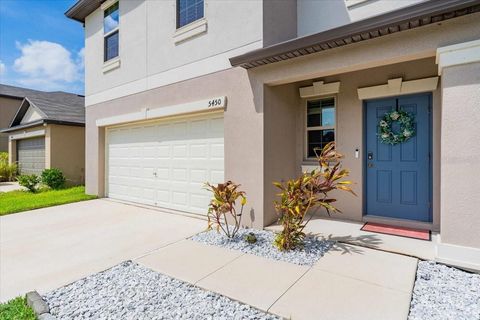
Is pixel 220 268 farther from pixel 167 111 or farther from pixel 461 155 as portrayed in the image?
pixel 167 111

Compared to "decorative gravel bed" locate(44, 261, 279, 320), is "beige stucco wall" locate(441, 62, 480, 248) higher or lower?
higher

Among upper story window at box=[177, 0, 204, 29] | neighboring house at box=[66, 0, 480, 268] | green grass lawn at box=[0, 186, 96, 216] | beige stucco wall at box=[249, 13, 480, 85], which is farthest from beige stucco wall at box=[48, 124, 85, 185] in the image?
beige stucco wall at box=[249, 13, 480, 85]

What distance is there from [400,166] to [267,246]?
A: 3338mm

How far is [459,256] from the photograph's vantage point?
3.56 meters

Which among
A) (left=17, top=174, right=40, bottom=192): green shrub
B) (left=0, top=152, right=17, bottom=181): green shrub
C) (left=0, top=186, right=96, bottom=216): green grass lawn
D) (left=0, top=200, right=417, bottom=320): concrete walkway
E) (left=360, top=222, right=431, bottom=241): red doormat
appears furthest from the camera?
(left=0, top=152, right=17, bottom=181): green shrub

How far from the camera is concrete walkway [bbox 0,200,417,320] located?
9.48 ft

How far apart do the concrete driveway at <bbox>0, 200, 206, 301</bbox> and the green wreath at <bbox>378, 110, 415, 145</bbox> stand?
4444 mm

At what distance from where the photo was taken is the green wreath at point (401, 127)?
208 inches

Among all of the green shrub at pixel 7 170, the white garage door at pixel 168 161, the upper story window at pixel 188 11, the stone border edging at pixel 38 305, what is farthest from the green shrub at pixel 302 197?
the green shrub at pixel 7 170

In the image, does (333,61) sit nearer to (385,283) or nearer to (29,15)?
(385,283)

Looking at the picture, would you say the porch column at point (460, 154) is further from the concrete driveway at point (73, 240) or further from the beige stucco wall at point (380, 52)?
the concrete driveway at point (73, 240)

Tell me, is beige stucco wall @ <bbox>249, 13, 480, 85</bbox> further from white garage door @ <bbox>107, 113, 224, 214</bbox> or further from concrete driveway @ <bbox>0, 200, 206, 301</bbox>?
concrete driveway @ <bbox>0, 200, 206, 301</bbox>

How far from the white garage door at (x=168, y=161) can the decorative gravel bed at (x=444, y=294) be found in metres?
4.24

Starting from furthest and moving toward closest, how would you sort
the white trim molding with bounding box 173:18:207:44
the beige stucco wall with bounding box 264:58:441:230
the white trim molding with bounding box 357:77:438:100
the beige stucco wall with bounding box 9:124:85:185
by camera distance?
the beige stucco wall with bounding box 9:124:85:185
the white trim molding with bounding box 173:18:207:44
the beige stucco wall with bounding box 264:58:441:230
the white trim molding with bounding box 357:77:438:100
